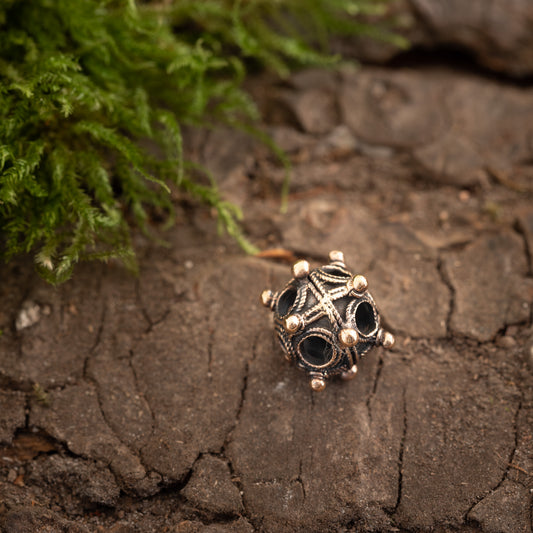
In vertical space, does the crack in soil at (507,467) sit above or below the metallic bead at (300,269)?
below

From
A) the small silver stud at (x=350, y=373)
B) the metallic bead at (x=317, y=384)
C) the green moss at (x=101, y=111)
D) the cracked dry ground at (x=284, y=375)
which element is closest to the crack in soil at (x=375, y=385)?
the cracked dry ground at (x=284, y=375)

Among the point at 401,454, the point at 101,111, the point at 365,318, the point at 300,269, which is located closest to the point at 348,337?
the point at 365,318

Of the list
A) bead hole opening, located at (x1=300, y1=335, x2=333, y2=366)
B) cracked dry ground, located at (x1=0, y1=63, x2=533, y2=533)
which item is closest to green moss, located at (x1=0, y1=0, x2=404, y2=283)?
cracked dry ground, located at (x1=0, y1=63, x2=533, y2=533)

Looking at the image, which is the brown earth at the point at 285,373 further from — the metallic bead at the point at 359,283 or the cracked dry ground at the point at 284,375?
the metallic bead at the point at 359,283

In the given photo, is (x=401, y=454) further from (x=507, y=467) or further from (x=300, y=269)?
(x=300, y=269)

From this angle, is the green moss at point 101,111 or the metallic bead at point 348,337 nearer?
the metallic bead at point 348,337
